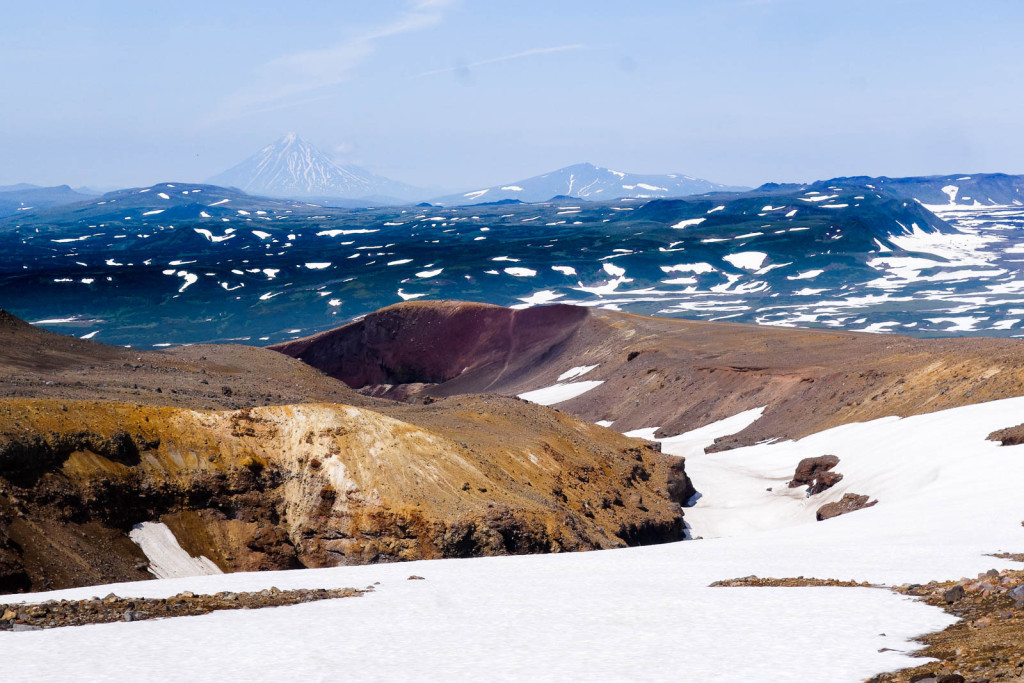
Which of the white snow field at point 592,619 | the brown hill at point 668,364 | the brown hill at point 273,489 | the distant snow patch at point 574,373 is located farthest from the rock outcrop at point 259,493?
the distant snow patch at point 574,373

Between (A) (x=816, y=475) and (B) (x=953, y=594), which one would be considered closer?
(B) (x=953, y=594)

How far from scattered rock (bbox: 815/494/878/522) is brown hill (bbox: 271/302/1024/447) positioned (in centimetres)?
1261

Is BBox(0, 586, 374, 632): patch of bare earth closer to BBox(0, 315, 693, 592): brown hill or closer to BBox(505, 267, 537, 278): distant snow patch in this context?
BBox(0, 315, 693, 592): brown hill

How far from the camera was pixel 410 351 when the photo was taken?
350 feet

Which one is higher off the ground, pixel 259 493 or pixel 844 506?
pixel 259 493

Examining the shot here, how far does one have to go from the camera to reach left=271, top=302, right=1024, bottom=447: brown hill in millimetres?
50031

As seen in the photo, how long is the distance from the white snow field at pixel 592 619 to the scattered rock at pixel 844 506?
5785 mm

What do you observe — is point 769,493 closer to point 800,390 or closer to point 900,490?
point 900,490

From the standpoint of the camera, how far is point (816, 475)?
132ft

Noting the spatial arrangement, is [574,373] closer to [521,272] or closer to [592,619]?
[592,619]

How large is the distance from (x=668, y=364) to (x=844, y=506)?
38429 millimetres

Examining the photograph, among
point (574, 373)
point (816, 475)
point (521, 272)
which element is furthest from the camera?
point (521, 272)

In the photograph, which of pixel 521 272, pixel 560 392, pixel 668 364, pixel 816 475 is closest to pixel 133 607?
pixel 816 475

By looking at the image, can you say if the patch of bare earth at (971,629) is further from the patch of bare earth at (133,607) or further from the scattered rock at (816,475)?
the scattered rock at (816,475)
